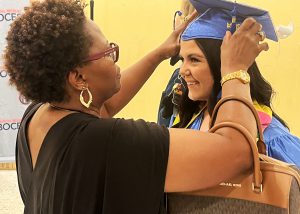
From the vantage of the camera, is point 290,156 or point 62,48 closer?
point 62,48

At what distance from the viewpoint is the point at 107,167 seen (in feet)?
2.63

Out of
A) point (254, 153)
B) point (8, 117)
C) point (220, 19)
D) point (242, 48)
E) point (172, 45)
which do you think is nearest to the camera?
point (254, 153)

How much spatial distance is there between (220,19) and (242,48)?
242 mm

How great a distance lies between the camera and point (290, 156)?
44.2 inches

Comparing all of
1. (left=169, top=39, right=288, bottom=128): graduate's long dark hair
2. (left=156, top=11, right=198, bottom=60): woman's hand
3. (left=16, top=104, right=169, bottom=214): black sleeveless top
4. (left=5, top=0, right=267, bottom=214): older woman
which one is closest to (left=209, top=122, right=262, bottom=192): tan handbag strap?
(left=5, top=0, right=267, bottom=214): older woman

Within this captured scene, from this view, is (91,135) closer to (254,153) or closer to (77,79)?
(77,79)

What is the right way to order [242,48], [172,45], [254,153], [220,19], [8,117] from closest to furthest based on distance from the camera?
[254,153] < [242,48] < [220,19] < [172,45] < [8,117]

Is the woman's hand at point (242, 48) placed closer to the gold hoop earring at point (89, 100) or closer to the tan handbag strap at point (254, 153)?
the tan handbag strap at point (254, 153)

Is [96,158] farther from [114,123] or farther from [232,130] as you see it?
[232,130]

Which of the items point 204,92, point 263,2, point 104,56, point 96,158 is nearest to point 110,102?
point 204,92

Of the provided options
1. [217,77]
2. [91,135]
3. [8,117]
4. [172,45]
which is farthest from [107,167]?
[8,117]

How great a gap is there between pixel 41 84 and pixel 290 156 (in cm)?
68

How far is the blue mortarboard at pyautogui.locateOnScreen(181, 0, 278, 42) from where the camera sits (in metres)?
1.00

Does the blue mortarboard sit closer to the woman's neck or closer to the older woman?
the older woman
